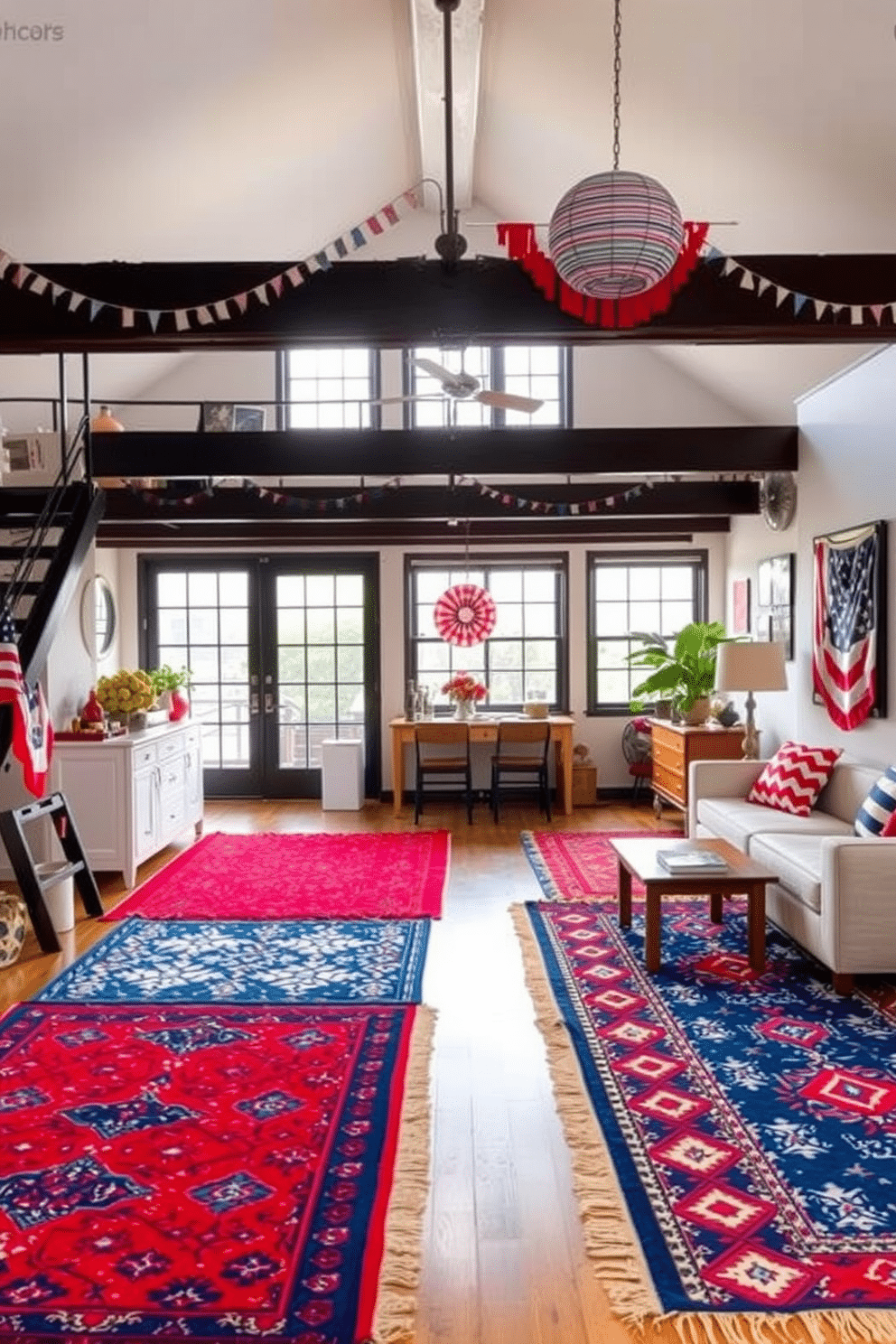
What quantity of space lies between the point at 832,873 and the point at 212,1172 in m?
2.59

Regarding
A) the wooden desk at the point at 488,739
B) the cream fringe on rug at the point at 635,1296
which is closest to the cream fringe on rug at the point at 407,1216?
the cream fringe on rug at the point at 635,1296

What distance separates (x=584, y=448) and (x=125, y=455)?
294 cm

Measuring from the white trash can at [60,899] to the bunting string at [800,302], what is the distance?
4.19m

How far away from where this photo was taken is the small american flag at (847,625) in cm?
534

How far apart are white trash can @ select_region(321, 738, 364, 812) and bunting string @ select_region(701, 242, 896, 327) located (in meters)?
5.85

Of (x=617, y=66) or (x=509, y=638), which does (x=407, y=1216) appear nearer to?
(x=617, y=66)

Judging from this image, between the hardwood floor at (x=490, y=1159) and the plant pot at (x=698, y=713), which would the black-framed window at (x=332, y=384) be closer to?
the plant pot at (x=698, y=713)

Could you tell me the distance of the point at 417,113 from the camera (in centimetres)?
624

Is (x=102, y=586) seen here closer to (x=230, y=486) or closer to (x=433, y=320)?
(x=230, y=486)

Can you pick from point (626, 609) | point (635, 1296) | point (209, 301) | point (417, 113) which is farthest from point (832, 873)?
point (626, 609)

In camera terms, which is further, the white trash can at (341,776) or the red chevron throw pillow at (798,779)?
the white trash can at (341,776)

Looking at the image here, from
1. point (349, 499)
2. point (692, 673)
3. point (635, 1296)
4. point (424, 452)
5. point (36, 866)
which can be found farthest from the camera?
point (692, 673)

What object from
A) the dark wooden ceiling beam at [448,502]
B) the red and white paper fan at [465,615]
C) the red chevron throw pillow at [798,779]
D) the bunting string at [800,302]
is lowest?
the red chevron throw pillow at [798,779]

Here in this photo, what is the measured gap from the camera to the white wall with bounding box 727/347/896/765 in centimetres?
520
